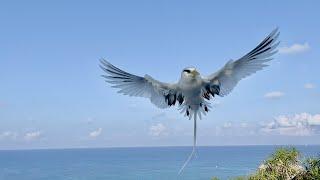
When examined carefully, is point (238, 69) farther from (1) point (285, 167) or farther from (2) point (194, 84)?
(1) point (285, 167)

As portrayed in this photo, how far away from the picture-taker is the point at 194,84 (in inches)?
152

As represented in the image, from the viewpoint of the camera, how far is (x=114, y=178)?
11712 cm

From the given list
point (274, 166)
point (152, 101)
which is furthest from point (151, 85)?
Answer: point (274, 166)

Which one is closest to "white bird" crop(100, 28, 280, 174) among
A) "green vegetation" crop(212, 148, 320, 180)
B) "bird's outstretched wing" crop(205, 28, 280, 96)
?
"bird's outstretched wing" crop(205, 28, 280, 96)

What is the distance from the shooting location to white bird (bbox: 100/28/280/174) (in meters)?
3.88

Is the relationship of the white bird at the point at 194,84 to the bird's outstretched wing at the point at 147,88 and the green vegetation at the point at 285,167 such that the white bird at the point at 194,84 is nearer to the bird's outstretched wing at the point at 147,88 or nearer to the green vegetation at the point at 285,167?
the bird's outstretched wing at the point at 147,88

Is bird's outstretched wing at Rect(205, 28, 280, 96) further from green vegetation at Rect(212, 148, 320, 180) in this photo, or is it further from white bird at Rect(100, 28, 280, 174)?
green vegetation at Rect(212, 148, 320, 180)

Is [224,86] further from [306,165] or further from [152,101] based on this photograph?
[306,165]

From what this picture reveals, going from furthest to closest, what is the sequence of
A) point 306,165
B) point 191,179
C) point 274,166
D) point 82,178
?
point 82,178 → point 191,179 → point 274,166 → point 306,165

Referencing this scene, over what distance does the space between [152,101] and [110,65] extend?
550 millimetres

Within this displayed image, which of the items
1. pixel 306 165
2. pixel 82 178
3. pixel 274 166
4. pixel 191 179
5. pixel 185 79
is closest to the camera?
pixel 185 79

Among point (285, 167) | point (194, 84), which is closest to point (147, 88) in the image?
point (194, 84)

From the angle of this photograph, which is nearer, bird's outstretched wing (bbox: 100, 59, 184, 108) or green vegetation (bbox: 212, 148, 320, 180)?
bird's outstretched wing (bbox: 100, 59, 184, 108)

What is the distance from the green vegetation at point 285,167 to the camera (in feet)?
63.8
